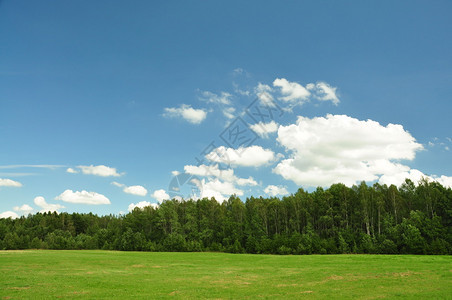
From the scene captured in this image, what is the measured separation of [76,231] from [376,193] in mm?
148567

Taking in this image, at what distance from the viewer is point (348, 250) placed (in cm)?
7869

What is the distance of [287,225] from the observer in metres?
102

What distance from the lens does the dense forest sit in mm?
74875

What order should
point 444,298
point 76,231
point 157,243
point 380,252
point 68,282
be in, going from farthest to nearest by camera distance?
point 76,231 < point 157,243 < point 380,252 < point 68,282 < point 444,298

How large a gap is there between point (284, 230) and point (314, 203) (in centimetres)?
1407

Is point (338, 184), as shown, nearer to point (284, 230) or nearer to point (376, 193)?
point (376, 193)

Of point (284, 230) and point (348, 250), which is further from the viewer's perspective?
point (284, 230)

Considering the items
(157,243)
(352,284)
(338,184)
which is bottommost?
(157,243)

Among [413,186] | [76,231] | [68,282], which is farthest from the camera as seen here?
[76,231]

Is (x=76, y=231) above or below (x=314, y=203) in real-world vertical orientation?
below

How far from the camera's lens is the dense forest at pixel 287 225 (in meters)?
74.9

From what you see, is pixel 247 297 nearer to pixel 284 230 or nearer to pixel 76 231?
pixel 284 230

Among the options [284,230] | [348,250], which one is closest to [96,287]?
[348,250]

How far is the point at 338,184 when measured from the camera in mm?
96312
